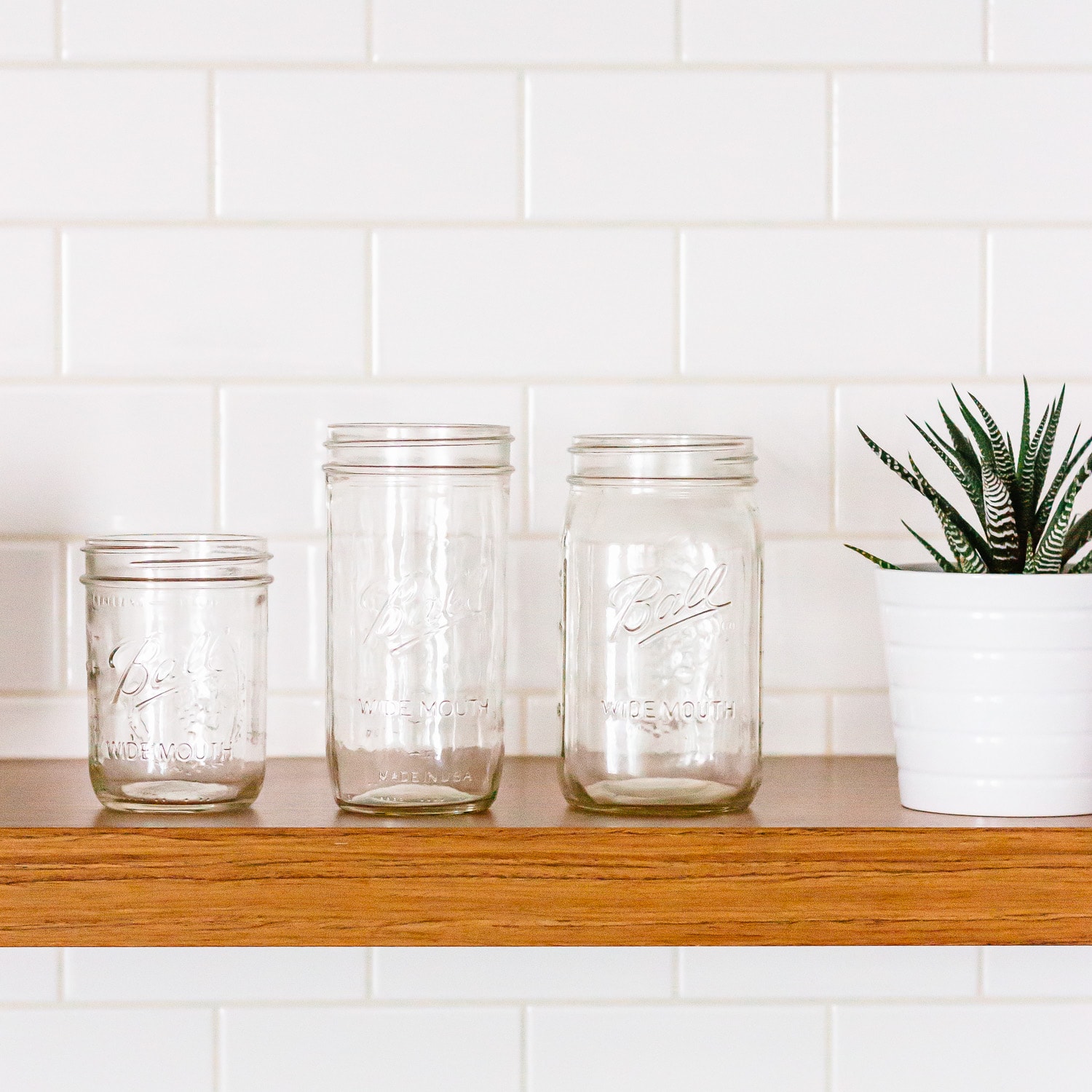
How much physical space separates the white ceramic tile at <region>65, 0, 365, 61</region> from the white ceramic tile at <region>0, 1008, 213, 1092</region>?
2.26ft

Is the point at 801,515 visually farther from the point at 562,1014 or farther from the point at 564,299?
the point at 562,1014

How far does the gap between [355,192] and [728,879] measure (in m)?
0.55

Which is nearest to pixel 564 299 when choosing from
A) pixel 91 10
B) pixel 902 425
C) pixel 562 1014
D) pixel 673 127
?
pixel 673 127

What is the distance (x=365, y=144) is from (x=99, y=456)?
293mm

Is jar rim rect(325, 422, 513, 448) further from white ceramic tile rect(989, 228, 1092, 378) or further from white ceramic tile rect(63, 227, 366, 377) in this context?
white ceramic tile rect(989, 228, 1092, 378)

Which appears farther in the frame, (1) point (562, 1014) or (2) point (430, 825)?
(1) point (562, 1014)

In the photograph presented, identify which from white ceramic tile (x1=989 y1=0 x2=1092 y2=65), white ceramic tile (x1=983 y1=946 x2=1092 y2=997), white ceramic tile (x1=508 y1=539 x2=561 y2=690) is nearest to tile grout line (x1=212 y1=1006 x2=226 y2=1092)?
white ceramic tile (x1=508 y1=539 x2=561 y2=690)

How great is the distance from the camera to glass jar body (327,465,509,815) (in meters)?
0.70

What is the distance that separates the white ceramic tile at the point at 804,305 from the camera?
35.0 inches

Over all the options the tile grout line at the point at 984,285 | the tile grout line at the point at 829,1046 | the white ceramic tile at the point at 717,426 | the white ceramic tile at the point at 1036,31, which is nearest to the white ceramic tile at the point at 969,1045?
the tile grout line at the point at 829,1046

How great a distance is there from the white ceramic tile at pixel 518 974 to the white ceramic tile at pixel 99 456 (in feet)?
1.18

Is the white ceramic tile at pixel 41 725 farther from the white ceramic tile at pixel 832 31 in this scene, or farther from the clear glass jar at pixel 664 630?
the white ceramic tile at pixel 832 31

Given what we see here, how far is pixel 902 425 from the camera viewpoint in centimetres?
89

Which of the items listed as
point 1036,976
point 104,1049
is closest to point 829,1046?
point 1036,976
